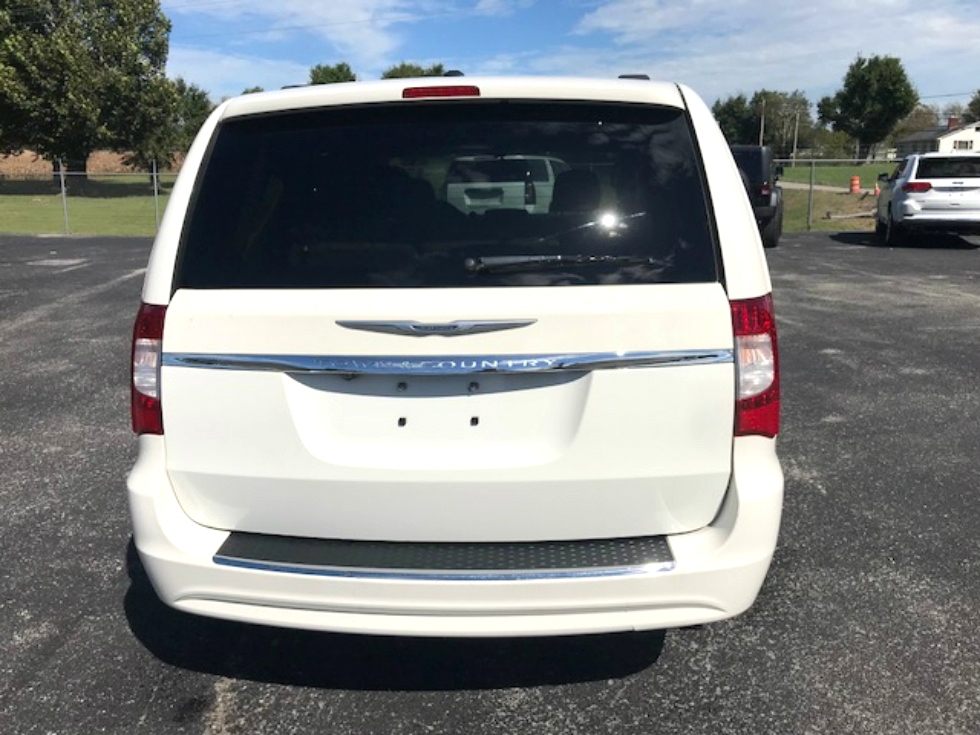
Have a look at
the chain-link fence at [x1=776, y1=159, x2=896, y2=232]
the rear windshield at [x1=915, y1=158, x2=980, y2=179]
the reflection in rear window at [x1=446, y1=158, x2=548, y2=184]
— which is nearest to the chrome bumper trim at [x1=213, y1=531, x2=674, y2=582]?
the reflection in rear window at [x1=446, y1=158, x2=548, y2=184]

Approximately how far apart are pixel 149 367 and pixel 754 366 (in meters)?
1.74

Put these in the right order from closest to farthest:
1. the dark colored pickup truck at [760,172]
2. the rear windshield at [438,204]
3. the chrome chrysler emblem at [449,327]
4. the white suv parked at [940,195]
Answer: the chrome chrysler emblem at [449,327], the rear windshield at [438,204], the dark colored pickup truck at [760,172], the white suv parked at [940,195]

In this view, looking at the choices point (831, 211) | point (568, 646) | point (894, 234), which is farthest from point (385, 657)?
point (831, 211)

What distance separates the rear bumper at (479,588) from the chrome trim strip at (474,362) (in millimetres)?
320

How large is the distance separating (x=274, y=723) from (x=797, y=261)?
1370 centimetres

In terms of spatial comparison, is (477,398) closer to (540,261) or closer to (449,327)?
(449,327)

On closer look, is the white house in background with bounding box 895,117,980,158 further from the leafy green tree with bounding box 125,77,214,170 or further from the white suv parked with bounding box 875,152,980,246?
the white suv parked with bounding box 875,152,980,246

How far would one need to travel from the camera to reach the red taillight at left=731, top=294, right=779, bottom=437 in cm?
244

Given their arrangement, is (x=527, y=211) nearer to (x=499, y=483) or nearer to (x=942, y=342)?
(x=499, y=483)

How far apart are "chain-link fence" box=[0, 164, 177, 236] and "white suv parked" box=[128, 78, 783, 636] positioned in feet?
41.3

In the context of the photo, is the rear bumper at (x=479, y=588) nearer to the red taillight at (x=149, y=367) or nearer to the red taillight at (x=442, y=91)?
the red taillight at (x=149, y=367)

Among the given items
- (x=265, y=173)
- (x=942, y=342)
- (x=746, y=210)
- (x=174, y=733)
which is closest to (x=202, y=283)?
(x=265, y=173)

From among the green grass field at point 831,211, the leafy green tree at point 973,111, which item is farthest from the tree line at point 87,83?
the leafy green tree at point 973,111

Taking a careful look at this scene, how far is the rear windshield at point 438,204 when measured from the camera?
2.47m
